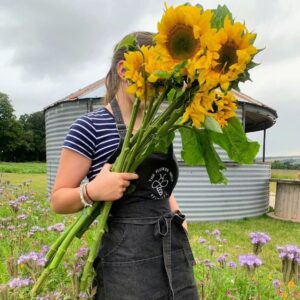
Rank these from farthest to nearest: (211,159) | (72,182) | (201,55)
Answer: (72,182), (211,159), (201,55)

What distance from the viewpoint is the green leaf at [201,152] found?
4.00 ft

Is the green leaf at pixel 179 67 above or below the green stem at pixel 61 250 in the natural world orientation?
above

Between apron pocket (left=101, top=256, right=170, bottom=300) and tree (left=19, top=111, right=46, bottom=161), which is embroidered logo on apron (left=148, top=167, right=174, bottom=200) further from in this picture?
tree (left=19, top=111, right=46, bottom=161)

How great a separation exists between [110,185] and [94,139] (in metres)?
0.28

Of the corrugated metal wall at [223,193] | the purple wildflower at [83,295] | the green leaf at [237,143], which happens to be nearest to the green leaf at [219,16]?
the green leaf at [237,143]

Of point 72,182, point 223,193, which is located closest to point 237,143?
point 72,182

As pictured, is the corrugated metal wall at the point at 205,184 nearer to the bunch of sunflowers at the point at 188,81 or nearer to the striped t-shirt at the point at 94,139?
the striped t-shirt at the point at 94,139

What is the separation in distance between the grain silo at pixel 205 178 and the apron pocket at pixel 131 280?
20.8 feet

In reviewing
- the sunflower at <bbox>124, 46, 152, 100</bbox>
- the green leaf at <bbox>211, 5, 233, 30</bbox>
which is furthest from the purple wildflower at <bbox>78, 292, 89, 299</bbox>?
the green leaf at <bbox>211, 5, 233, 30</bbox>

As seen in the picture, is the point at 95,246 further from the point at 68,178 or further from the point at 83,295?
the point at 68,178

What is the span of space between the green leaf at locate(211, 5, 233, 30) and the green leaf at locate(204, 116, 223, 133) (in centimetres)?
21

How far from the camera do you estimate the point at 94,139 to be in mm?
1430

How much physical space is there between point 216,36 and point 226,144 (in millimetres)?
380

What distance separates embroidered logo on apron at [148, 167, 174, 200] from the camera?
1450 millimetres
